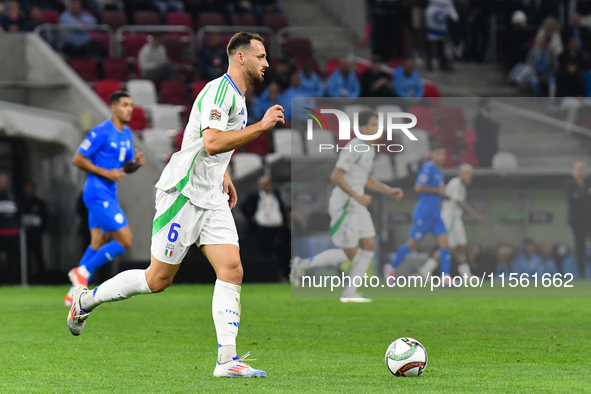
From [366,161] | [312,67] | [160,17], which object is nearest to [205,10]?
[160,17]

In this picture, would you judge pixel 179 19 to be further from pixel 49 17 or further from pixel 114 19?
pixel 49 17

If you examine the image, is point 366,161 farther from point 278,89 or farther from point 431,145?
point 278,89

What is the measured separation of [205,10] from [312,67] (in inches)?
150

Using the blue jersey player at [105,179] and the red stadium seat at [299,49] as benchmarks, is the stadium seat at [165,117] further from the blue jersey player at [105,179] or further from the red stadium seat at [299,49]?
the blue jersey player at [105,179]

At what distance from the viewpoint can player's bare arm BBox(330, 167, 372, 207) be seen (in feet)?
38.3

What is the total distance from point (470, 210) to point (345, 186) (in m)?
2.95

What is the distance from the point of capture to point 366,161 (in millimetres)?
11680

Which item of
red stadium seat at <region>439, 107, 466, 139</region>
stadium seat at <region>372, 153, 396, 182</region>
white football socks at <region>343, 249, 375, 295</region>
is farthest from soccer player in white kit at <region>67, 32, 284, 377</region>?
red stadium seat at <region>439, 107, 466, 139</region>

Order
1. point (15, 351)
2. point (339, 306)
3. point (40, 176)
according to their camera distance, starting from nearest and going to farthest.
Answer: point (15, 351) < point (339, 306) < point (40, 176)

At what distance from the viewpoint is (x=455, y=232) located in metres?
13.6

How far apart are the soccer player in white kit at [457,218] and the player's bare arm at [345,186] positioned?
2.09 m

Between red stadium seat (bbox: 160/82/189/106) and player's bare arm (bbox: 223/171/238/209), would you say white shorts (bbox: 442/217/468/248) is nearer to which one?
player's bare arm (bbox: 223/171/238/209)

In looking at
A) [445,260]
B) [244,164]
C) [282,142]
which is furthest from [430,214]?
[282,142]

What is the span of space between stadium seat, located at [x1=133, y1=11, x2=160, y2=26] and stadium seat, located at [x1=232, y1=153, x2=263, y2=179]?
4.77 metres
